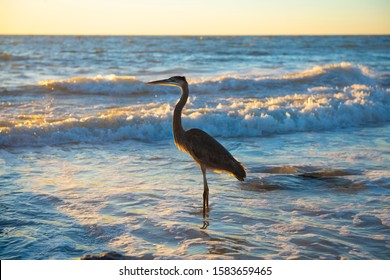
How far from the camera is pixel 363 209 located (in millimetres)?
6234

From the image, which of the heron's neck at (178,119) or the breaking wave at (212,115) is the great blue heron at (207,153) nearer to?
the heron's neck at (178,119)

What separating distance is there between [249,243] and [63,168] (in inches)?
158

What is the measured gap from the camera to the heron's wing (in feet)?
20.9

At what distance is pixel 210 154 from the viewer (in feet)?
21.1

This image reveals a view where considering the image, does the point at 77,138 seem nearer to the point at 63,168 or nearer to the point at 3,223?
the point at 63,168

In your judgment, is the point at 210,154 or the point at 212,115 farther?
the point at 212,115

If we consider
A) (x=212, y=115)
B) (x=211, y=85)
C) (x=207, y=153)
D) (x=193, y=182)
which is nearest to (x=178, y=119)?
(x=207, y=153)

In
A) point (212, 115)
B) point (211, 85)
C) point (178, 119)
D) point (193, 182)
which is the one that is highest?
point (211, 85)

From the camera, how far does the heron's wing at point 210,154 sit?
6379 mm

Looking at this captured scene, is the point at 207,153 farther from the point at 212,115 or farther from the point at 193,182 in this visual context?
the point at 212,115

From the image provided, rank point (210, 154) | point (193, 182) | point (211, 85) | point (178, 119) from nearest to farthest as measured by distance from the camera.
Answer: point (210, 154)
point (178, 119)
point (193, 182)
point (211, 85)

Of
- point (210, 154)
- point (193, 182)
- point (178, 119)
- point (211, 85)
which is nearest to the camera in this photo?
point (210, 154)

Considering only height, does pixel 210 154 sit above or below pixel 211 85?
below

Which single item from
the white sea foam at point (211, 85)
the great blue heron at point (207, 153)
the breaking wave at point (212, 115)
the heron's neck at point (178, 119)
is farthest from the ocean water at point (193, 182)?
the white sea foam at point (211, 85)
